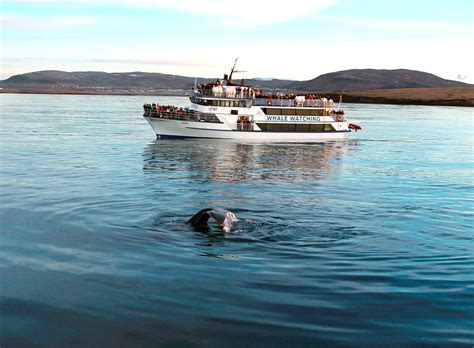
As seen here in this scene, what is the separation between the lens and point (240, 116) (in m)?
63.6

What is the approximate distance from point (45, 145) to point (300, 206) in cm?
3362

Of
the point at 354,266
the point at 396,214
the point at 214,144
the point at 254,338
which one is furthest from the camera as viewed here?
the point at 214,144

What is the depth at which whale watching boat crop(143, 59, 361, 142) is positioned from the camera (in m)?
61.8

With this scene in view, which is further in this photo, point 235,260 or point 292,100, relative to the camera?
point 292,100

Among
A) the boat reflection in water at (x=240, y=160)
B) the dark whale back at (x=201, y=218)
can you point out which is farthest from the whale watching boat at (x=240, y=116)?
the dark whale back at (x=201, y=218)

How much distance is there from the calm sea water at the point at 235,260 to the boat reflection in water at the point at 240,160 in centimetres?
69

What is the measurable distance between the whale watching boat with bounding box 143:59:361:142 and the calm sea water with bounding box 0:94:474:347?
26.8 m

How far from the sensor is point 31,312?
37.5 feet

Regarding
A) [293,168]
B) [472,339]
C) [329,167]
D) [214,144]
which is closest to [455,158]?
[329,167]

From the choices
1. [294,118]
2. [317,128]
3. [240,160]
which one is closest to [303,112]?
[294,118]

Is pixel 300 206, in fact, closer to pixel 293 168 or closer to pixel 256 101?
pixel 293 168

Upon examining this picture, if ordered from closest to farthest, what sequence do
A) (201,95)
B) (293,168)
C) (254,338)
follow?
(254,338) → (293,168) → (201,95)

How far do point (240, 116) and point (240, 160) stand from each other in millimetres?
19962

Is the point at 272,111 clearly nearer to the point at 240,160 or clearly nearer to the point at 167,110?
the point at 167,110
